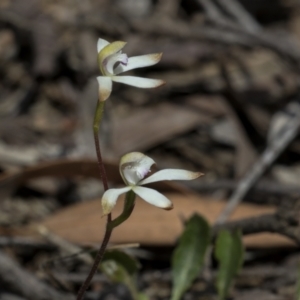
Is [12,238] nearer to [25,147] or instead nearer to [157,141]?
[25,147]

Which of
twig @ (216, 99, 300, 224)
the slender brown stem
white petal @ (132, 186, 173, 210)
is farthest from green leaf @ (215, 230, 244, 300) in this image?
white petal @ (132, 186, 173, 210)

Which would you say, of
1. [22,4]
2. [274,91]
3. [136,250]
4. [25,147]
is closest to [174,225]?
[136,250]

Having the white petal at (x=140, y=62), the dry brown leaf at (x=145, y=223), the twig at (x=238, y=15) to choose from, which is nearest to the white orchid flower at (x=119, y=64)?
the white petal at (x=140, y=62)

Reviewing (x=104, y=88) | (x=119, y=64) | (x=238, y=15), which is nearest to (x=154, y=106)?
(x=238, y=15)

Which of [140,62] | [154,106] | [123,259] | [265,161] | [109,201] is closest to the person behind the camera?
[109,201]

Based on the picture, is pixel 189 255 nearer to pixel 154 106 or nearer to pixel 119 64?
pixel 119 64

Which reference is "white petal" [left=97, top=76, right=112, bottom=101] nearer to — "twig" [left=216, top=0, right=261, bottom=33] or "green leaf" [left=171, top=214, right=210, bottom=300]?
"green leaf" [left=171, top=214, right=210, bottom=300]

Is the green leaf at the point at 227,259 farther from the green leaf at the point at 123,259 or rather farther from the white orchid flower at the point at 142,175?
the white orchid flower at the point at 142,175
